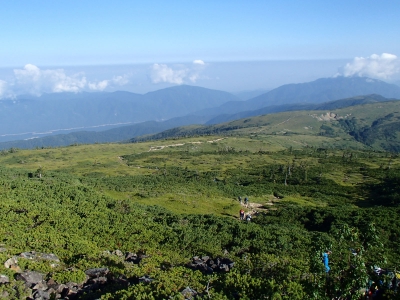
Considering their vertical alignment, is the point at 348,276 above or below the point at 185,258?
above

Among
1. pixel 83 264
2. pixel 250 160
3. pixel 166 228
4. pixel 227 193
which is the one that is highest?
pixel 83 264

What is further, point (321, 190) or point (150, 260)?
point (321, 190)

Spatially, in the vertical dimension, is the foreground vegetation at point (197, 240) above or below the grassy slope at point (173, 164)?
above

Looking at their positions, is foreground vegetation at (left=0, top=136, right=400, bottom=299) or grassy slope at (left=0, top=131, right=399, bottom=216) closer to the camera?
foreground vegetation at (left=0, top=136, right=400, bottom=299)

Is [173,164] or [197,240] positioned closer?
[197,240]

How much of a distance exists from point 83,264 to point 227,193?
44.4 metres

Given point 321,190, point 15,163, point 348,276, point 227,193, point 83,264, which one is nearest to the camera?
point 348,276

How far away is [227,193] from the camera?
62.2 meters

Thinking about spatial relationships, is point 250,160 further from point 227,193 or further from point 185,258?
point 185,258

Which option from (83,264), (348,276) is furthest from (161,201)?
(348,276)

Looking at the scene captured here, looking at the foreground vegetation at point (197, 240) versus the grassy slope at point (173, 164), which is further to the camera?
the grassy slope at point (173, 164)

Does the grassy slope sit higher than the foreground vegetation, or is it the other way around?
the foreground vegetation

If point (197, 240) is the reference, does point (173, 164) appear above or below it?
below

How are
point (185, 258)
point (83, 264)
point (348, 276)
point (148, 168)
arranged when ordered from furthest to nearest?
point (148, 168)
point (185, 258)
point (83, 264)
point (348, 276)
